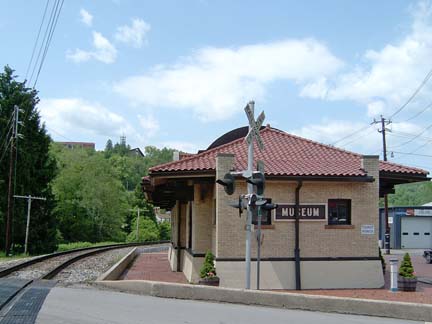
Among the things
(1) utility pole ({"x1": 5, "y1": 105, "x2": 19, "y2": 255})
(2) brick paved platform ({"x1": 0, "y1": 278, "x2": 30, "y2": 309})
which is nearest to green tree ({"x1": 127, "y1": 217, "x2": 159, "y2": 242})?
(1) utility pole ({"x1": 5, "y1": 105, "x2": 19, "y2": 255})

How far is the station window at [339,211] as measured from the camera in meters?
15.3

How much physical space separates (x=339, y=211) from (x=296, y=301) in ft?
16.3

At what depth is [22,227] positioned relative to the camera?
42844mm

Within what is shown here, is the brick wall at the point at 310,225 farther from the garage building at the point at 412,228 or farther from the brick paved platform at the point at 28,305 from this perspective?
the garage building at the point at 412,228

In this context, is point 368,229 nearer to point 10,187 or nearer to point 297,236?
point 297,236

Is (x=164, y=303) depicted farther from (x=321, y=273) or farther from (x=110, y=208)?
(x=110, y=208)

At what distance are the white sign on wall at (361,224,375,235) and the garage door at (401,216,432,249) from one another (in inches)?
1223

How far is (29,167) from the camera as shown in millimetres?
44781

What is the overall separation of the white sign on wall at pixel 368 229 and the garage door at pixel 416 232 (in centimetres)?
3106

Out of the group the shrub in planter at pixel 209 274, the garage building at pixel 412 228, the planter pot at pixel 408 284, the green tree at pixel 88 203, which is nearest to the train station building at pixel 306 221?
the shrub in planter at pixel 209 274

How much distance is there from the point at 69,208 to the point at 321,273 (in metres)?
61.8

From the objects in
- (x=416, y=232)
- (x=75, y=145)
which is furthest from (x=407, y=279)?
(x=75, y=145)

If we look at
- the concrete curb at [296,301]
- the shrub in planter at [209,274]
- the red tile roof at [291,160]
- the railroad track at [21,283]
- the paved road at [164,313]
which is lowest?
the railroad track at [21,283]

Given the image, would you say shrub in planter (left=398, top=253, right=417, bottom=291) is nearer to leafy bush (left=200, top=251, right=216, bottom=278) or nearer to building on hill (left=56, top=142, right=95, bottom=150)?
leafy bush (left=200, top=251, right=216, bottom=278)
